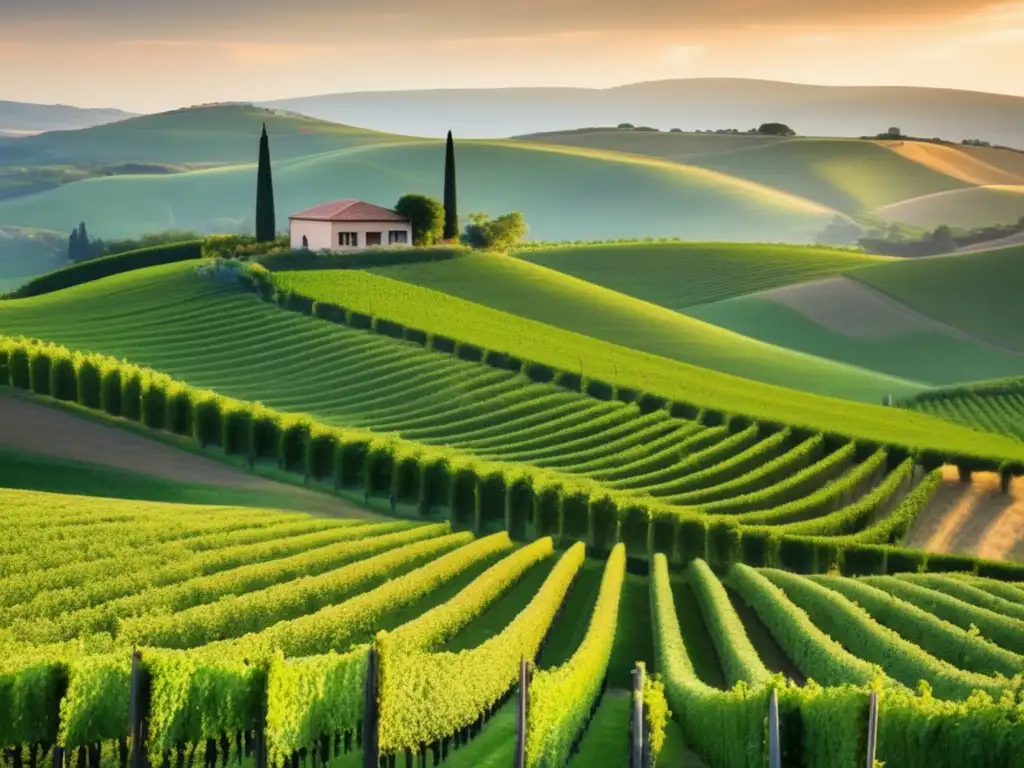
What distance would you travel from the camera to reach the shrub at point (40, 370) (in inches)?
2212

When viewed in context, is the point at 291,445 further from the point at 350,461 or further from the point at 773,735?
the point at 773,735

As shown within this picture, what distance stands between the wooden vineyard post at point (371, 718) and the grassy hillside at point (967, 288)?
97749mm

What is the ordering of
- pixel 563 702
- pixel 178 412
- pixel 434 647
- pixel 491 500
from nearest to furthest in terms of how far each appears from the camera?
pixel 563 702 → pixel 434 647 → pixel 491 500 → pixel 178 412

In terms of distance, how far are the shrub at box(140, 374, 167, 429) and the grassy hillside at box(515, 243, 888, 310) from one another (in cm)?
6943

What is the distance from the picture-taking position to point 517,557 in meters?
36.9

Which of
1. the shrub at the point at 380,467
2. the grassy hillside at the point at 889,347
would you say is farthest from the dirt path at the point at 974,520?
the grassy hillside at the point at 889,347

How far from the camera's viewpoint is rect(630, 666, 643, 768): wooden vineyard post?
57.5 feet

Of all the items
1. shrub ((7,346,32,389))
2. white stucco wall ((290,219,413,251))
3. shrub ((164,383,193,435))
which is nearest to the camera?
shrub ((164,383,193,435))

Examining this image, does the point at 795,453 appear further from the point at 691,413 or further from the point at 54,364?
the point at 54,364

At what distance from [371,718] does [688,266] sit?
114 metres

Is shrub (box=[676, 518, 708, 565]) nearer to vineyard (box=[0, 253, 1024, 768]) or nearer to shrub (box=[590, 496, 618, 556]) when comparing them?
vineyard (box=[0, 253, 1024, 768])

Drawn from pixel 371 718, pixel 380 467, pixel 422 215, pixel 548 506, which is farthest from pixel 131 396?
pixel 422 215

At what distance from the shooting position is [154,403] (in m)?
54.2

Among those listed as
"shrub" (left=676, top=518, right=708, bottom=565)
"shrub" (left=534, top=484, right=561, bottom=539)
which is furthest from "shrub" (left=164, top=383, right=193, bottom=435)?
"shrub" (left=676, top=518, right=708, bottom=565)
